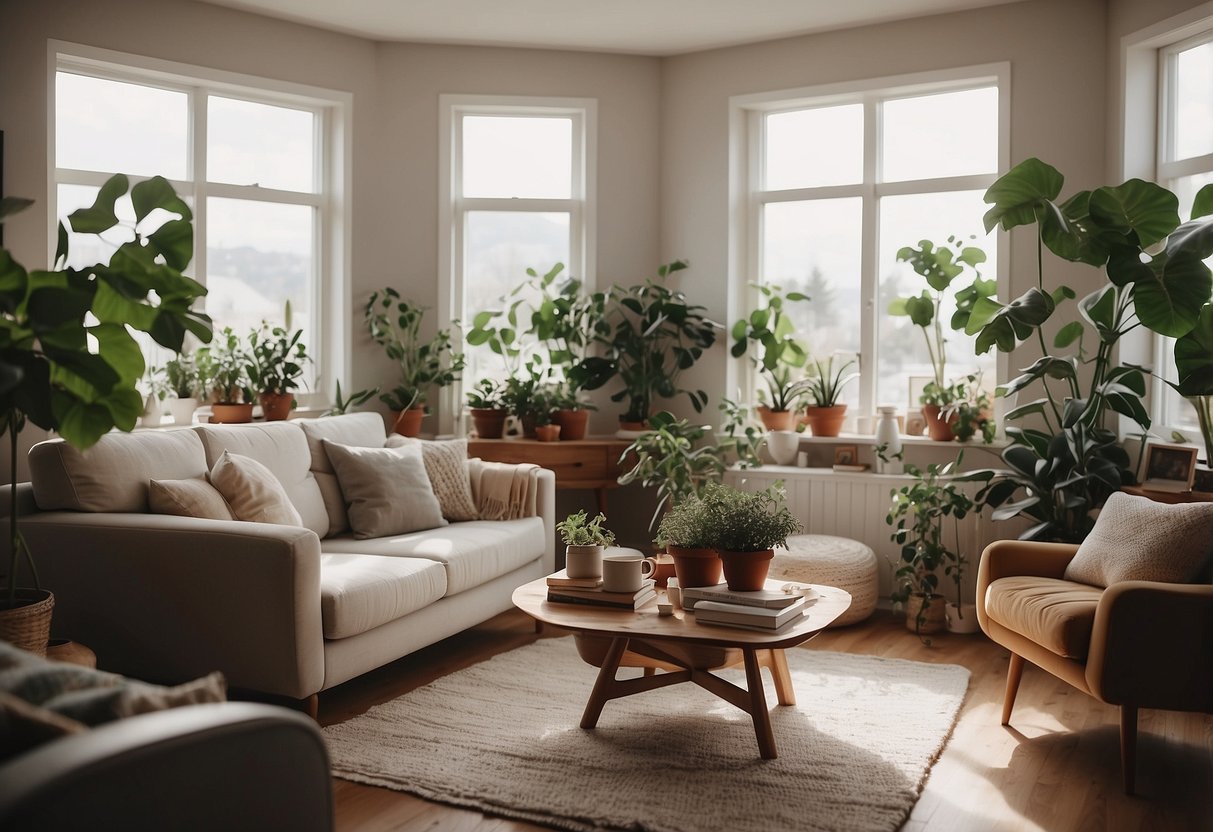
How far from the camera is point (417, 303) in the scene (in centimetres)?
563

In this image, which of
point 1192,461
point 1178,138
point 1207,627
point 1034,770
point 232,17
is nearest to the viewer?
point 1207,627

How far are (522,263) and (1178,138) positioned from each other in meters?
3.22

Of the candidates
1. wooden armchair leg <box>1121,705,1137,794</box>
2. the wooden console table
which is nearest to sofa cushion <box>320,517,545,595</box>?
the wooden console table

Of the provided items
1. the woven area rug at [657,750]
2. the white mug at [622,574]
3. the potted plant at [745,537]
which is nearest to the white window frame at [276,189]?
the woven area rug at [657,750]

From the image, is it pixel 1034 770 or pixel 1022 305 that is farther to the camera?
pixel 1022 305

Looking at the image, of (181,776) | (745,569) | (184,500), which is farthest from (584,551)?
(181,776)

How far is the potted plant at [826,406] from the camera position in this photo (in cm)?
533

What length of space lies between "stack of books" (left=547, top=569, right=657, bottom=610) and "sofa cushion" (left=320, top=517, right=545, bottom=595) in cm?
70

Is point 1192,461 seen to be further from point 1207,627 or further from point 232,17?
point 232,17

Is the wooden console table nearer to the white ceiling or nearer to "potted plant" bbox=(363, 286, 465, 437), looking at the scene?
"potted plant" bbox=(363, 286, 465, 437)

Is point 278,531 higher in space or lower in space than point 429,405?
lower

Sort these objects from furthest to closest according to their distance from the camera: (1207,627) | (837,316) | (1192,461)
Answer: (837,316), (1192,461), (1207,627)

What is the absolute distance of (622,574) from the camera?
10.5ft

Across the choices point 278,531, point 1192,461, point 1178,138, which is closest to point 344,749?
point 278,531
